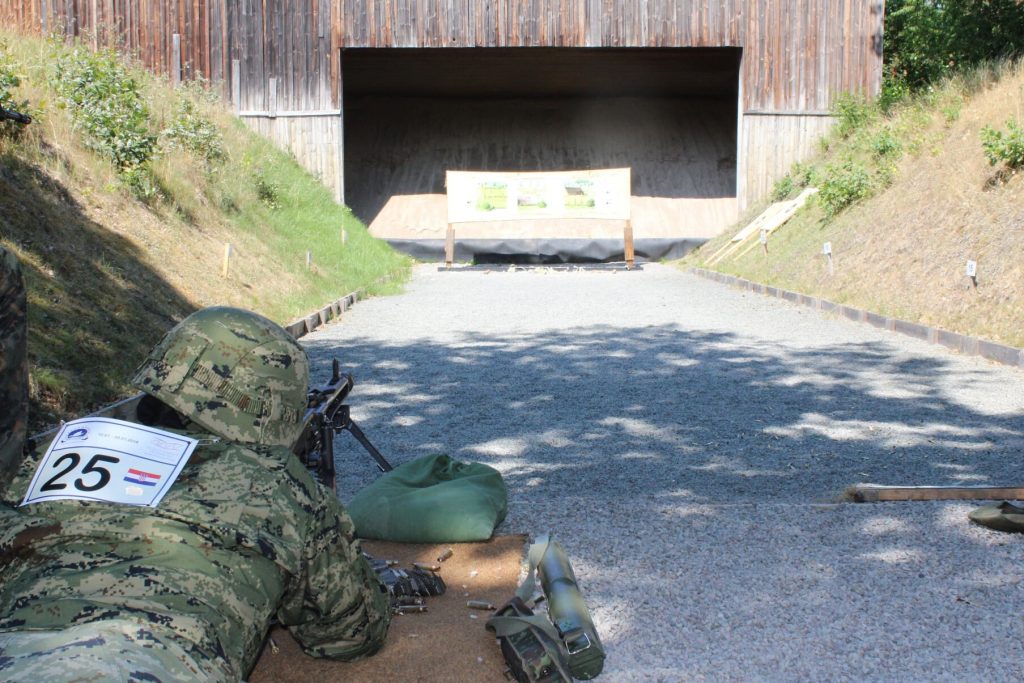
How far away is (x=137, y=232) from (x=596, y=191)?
1801cm

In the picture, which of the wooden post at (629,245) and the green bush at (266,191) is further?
the wooden post at (629,245)

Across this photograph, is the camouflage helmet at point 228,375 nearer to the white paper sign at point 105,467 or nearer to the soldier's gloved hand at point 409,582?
the white paper sign at point 105,467

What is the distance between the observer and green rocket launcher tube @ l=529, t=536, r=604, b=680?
124 inches

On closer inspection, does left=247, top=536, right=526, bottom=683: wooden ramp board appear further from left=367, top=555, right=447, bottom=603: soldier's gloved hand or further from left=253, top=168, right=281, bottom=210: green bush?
left=253, top=168, right=281, bottom=210: green bush

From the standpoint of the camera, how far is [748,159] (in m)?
25.0

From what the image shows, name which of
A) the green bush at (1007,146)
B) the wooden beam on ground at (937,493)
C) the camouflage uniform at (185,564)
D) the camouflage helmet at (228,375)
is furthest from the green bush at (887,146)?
the camouflage uniform at (185,564)

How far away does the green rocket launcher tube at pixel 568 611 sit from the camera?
3160 millimetres

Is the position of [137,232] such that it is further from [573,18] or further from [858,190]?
[573,18]

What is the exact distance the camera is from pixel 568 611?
3387mm

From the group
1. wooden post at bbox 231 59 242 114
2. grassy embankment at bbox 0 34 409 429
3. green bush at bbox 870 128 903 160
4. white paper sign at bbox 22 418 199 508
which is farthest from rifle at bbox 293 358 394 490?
wooden post at bbox 231 59 242 114

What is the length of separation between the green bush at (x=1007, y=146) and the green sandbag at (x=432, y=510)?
1044 cm

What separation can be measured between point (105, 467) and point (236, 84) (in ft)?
77.2

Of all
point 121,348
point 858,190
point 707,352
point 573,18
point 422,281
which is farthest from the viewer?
point 573,18

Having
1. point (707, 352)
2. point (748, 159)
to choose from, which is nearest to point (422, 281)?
point (748, 159)
